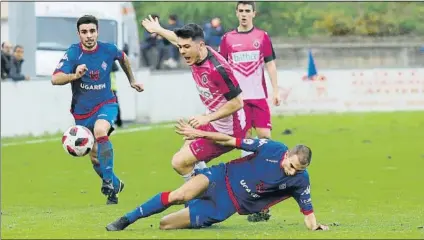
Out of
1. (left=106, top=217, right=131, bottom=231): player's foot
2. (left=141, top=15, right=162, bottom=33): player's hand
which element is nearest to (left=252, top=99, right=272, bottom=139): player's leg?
(left=141, top=15, right=162, bottom=33): player's hand

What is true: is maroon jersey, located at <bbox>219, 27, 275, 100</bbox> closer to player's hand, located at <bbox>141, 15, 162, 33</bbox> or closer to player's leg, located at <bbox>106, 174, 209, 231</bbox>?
player's hand, located at <bbox>141, 15, 162, 33</bbox>

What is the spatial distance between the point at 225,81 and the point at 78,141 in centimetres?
309

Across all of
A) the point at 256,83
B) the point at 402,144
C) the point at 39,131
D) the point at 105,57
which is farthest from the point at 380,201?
the point at 39,131

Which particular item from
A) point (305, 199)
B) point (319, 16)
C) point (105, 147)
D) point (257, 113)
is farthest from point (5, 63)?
point (319, 16)

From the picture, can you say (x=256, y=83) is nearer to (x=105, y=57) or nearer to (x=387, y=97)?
(x=105, y=57)

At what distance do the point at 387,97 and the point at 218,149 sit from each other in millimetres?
22132

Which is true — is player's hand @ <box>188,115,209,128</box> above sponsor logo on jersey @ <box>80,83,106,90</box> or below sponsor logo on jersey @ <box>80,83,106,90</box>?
above

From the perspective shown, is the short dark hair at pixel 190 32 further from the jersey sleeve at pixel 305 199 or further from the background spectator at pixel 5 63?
the background spectator at pixel 5 63

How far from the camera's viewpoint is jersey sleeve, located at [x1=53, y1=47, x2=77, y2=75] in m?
15.0

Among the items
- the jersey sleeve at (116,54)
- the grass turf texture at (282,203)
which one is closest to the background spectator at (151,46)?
the grass turf texture at (282,203)

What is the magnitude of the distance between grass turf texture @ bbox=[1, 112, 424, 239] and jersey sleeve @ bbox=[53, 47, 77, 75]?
1.64 m

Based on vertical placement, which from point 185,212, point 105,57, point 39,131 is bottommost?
point 39,131

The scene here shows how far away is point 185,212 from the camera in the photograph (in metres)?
12.2

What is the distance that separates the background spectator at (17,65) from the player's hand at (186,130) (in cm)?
1636
